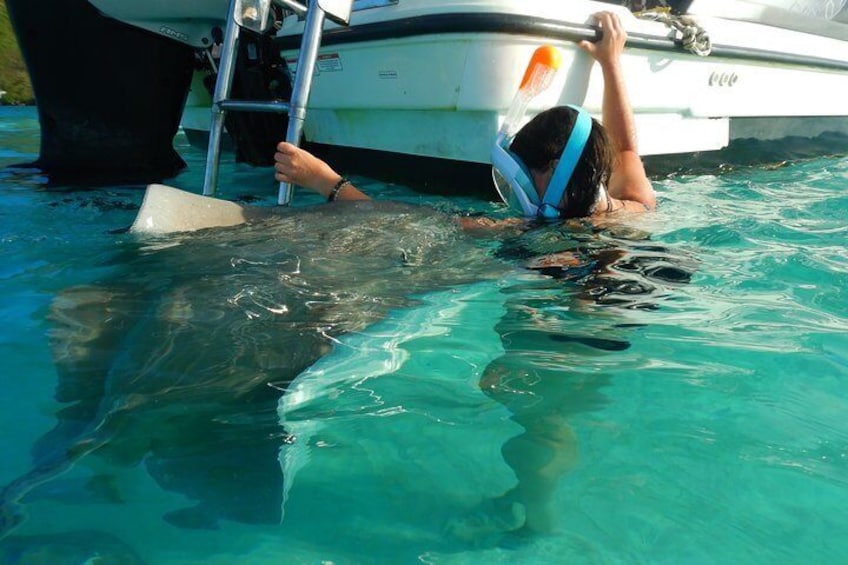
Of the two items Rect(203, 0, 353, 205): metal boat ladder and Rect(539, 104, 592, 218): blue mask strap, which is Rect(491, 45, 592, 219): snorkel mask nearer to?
Rect(539, 104, 592, 218): blue mask strap

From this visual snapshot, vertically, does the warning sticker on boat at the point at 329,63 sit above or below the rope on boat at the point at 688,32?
below

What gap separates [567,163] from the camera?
2.24 meters

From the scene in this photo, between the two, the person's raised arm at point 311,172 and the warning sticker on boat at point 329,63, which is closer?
the person's raised arm at point 311,172

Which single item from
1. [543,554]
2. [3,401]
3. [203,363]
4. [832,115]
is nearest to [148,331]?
[203,363]

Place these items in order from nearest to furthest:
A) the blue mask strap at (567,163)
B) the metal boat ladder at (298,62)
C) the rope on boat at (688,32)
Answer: the blue mask strap at (567,163), the metal boat ladder at (298,62), the rope on boat at (688,32)

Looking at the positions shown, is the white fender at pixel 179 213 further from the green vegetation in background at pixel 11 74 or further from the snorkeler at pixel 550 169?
the green vegetation in background at pixel 11 74

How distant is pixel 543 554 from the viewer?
3.34 feet

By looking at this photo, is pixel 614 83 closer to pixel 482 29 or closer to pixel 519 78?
pixel 519 78

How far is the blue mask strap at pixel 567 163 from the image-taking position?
2.21 meters

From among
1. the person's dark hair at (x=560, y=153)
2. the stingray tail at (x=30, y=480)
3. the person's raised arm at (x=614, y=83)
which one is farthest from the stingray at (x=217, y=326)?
the person's raised arm at (x=614, y=83)

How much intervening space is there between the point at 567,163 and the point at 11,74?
1757cm

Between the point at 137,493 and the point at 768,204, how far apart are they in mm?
3264

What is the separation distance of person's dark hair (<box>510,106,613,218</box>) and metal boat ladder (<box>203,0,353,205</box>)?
33.7 inches

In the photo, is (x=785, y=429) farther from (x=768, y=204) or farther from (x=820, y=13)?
(x=820, y=13)
